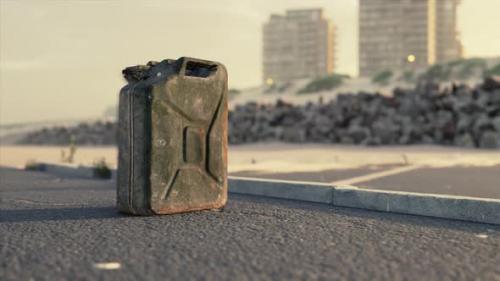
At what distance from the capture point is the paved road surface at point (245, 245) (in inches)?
102

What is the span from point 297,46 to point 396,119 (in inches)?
3998

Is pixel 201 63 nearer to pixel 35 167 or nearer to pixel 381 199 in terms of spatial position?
pixel 381 199

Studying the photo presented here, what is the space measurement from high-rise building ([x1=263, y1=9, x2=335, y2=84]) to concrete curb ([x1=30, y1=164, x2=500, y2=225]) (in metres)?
108

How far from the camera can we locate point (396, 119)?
53.1 ft

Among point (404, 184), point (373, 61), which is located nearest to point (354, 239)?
point (404, 184)

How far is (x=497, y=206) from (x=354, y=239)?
1.46 m

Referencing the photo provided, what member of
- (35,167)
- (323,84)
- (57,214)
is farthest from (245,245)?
(323,84)

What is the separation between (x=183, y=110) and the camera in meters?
4.37

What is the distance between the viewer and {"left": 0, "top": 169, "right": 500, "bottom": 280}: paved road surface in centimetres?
259

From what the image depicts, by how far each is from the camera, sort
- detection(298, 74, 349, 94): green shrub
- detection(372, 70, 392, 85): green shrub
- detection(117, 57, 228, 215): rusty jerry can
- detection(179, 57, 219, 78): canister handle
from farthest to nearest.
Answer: detection(298, 74, 349, 94): green shrub < detection(372, 70, 392, 85): green shrub < detection(179, 57, 219, 78): canister handle < detection(117, 57, 228, 215): rusty jerry can

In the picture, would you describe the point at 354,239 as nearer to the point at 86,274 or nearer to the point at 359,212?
the point at 359,212

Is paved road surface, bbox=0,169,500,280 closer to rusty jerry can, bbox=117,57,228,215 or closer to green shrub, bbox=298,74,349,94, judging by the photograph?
rusty jerry can, bbox=117,57,228,215

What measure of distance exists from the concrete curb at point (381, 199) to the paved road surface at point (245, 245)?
21 centimetres

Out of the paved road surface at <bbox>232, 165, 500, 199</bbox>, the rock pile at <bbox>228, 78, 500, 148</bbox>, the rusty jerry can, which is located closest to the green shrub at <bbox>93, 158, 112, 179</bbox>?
the paved road surface at <bbox>232, 165, 500, 199</bbox>
